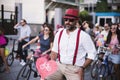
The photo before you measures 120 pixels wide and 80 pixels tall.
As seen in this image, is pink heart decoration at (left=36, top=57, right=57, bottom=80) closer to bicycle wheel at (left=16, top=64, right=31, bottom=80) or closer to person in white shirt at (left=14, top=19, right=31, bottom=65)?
bicycle wheel at (left=16, top=64, right=31, bottom=80)

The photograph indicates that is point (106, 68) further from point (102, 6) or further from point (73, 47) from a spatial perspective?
point (102, 6)

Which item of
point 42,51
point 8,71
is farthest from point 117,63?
point 8,71

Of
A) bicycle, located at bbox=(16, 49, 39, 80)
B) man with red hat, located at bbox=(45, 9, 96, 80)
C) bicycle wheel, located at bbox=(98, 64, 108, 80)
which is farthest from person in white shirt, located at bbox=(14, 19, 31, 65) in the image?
man with red hat, located at bbox=(45, 9, 96, 80)

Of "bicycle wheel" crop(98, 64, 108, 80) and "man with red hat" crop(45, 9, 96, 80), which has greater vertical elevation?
"man with red hat" crop(45, 9, 96, 80)

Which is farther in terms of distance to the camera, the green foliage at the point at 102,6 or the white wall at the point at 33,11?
the green foliage at the point at 102,6

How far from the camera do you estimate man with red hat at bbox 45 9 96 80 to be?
5.24m

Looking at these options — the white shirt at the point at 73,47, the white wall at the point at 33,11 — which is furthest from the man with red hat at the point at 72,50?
the white wall at the point at 33,11

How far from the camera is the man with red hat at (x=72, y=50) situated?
17.2 feet

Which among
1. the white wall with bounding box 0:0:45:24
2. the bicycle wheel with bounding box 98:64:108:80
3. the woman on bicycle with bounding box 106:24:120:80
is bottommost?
the bicycle wheel with bounding box 98:64:108:80

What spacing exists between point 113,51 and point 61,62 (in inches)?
176

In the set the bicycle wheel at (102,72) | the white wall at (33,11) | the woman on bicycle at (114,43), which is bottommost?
the bicycle wheel at (102,72)

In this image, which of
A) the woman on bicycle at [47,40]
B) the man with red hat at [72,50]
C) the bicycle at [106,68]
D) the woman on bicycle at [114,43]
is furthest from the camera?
the bicycle at [106,68]

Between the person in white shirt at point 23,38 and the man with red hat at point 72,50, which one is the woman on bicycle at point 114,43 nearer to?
the man with red hat at point 72,50

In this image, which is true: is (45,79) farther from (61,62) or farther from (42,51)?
(42,51)
